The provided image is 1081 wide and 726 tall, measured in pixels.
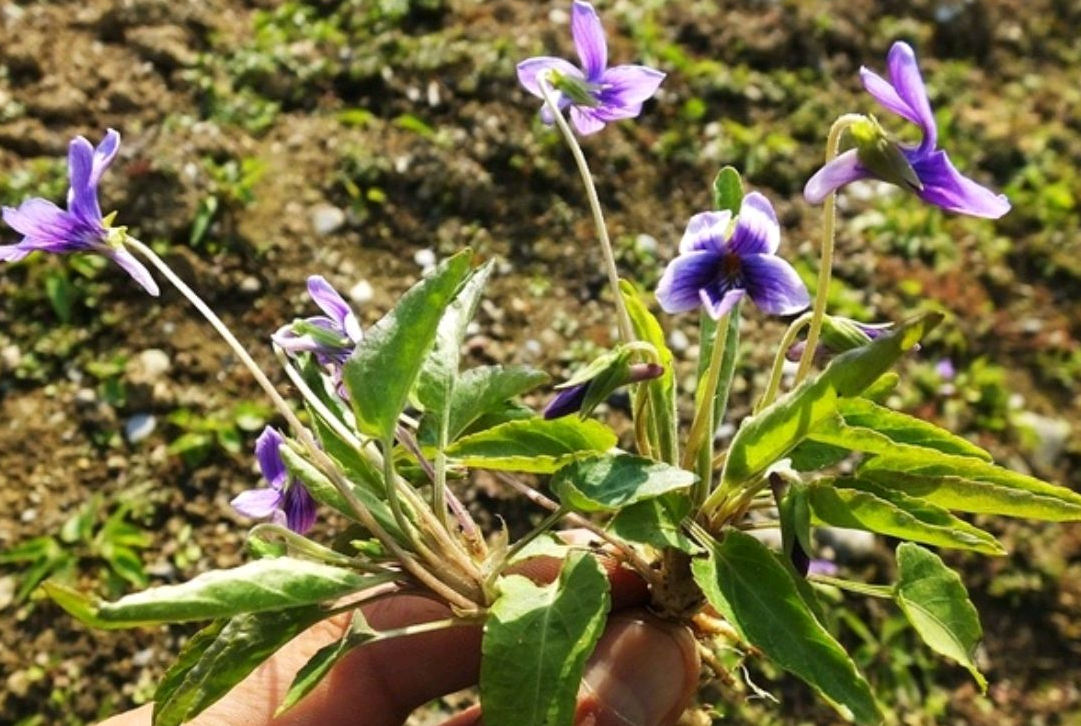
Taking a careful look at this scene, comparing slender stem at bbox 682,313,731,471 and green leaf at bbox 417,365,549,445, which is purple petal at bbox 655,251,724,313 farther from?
green leaf at bbox 417,365,549,445

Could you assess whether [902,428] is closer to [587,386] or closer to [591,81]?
[587,386]

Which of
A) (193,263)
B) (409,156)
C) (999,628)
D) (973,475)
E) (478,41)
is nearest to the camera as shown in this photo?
(973,475)

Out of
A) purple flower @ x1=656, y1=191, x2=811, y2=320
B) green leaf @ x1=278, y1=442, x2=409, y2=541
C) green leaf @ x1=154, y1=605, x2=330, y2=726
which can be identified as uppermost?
purple flower @ x1=656, y1=191, x2=811, y2=320

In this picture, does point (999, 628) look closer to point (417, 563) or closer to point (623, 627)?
point (623, 627)

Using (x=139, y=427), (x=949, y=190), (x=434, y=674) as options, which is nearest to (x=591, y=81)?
(x=949, y=190)

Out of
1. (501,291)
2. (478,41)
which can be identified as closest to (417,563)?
(501,291)

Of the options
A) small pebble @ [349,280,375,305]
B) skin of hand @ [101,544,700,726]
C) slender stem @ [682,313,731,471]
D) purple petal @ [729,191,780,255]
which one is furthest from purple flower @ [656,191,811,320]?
small pebble @ [349,280,375,305]

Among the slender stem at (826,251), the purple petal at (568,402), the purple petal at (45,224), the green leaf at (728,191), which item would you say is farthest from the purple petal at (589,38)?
the purple petal at (45,224)
